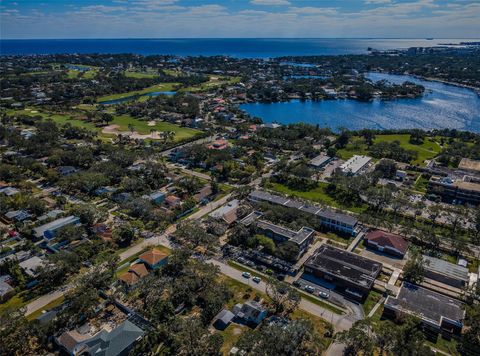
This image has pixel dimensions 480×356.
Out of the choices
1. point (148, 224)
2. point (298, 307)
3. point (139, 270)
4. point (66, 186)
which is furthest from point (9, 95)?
point (298, 307)

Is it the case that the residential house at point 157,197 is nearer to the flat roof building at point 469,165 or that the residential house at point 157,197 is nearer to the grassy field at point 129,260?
the grassy field at point 129,260

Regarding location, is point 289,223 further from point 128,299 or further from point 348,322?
point 128,299

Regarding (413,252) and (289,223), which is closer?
(413,252)

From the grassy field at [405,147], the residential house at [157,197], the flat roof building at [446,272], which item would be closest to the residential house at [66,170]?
the residential house at [157,197]

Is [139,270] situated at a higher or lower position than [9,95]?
lower

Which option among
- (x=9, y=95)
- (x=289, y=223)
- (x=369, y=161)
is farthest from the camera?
(x=9, y=95)

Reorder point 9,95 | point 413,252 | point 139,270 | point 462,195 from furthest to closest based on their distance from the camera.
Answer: point 9,95
point 462,195
point 413,252
point 139,270

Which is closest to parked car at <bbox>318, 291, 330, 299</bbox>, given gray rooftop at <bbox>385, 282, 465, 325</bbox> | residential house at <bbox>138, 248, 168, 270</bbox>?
gray rooftop at <bbox>385, 282, 465, 325</bbox>
